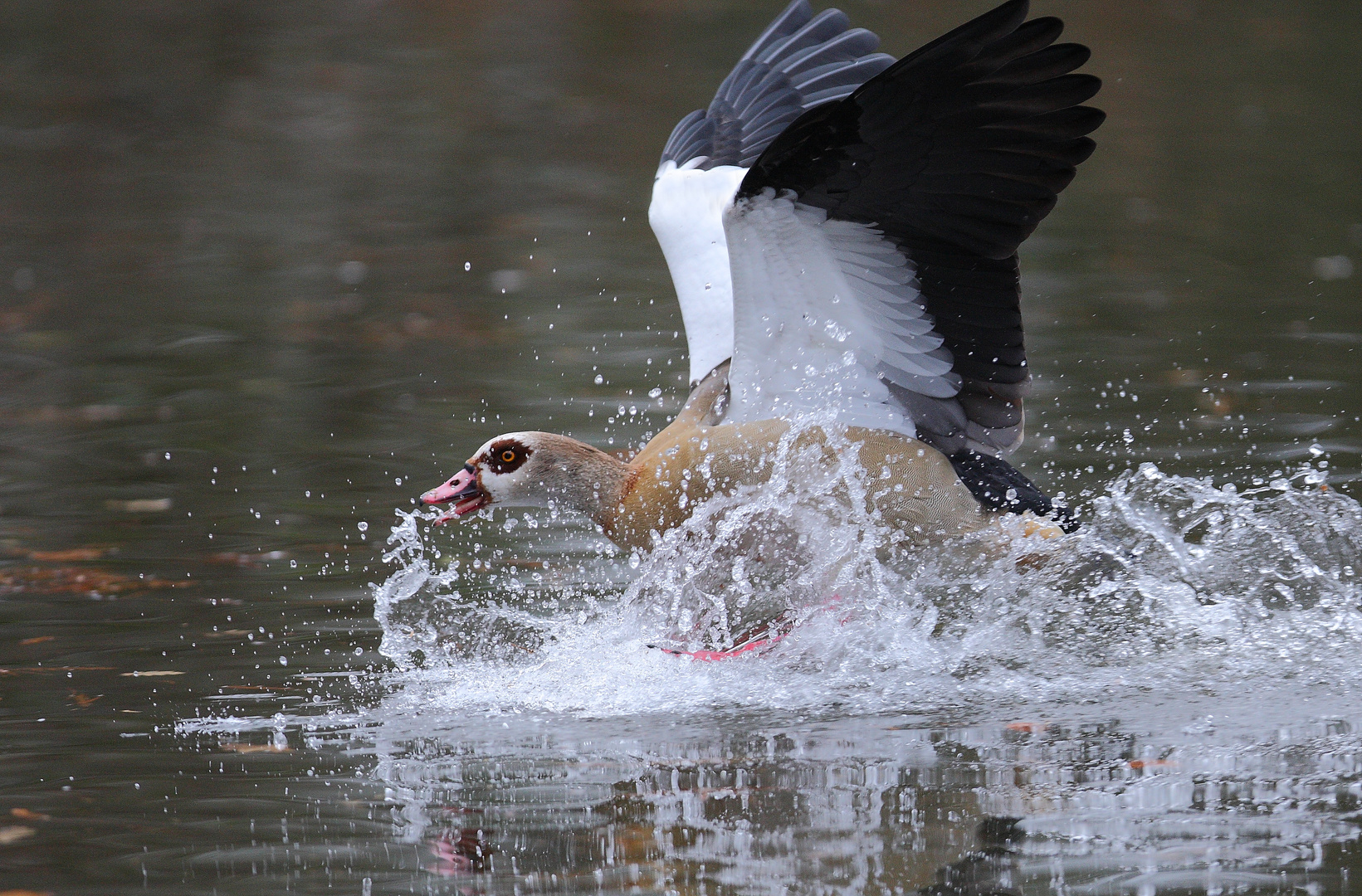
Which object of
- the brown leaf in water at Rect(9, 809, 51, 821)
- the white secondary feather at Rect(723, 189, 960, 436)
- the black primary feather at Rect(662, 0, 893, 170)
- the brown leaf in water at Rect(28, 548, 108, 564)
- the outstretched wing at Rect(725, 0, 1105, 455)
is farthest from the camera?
the black primary feather at Rect(662, 0, 893, 170)

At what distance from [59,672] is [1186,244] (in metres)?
8.47

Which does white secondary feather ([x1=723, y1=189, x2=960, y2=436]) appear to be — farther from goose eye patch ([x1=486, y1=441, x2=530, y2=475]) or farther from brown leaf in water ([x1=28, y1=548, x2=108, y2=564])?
brown leaf in water ([x1=28, y1=548, x2=108, y2=564])

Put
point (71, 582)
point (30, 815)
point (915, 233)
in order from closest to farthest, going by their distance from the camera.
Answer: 1. point (30, 815)
2. point (915, 233)
3. point (71, 582)

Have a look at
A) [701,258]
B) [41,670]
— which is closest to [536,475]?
[701,258]

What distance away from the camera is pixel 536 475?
19.6 feet

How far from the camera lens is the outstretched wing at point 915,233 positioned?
15.8ft

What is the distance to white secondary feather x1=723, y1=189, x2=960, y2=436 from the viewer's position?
5.14 m

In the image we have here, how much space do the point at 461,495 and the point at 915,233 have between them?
73.8 inches

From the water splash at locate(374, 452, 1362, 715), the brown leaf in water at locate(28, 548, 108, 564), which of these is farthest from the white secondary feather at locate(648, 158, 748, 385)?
the brown leaf in water at locate(28, 548, 108, 564)

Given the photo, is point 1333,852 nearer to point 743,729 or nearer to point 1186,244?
point 743,729

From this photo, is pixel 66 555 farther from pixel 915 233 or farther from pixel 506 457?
pixel 915 233

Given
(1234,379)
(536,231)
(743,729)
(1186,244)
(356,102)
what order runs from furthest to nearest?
(356,102) < (536,231) < (1186,244) < (1234,379) < (743,729)

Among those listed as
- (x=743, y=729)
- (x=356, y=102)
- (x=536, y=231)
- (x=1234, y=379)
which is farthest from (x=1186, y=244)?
(x=356, y=102)

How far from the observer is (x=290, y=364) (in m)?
9.35
